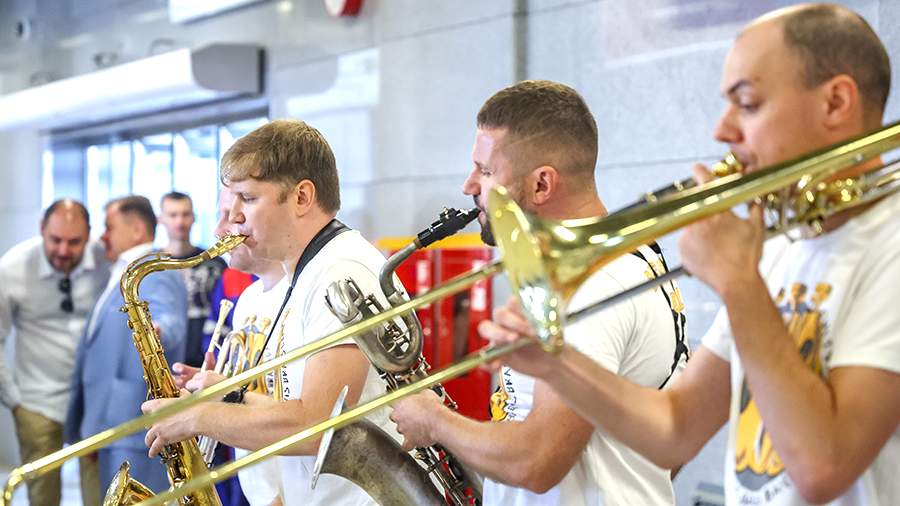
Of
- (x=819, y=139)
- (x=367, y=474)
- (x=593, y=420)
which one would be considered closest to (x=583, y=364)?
(x=593, y=420)

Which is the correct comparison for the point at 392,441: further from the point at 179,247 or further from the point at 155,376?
the point at 179,247

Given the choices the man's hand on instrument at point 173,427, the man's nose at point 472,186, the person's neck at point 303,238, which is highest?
the man's nose at point 472,186

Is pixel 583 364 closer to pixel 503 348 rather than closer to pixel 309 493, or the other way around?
pixel 503 348

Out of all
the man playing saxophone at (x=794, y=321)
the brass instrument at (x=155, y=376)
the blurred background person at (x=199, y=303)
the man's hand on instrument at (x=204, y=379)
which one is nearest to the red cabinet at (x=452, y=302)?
the blurred background person at (x=199, y=303)

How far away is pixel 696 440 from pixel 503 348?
1.49ft

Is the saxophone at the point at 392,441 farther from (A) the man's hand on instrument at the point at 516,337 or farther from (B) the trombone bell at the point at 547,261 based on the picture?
(B) the trombone bell at the point at 547,261

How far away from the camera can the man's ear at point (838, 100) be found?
1756mm

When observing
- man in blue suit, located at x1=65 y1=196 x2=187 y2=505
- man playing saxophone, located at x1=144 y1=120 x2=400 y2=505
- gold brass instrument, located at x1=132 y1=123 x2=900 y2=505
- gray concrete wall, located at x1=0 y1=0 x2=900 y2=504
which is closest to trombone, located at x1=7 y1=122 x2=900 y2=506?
gold brass instrument, located at x1=132 y1=123 x2=900 y2=505

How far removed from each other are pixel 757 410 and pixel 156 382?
2216 millimetres

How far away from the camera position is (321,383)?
9.52 feet

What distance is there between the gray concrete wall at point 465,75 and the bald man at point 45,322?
1.76 metres

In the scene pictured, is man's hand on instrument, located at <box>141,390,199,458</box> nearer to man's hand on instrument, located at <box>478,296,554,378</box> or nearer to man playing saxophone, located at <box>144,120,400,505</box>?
man playing saxophone, located at <box>144,120,400,505</box>

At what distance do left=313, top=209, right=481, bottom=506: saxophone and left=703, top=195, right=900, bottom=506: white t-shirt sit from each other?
1057 millimetres

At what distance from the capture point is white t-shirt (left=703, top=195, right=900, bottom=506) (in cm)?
169
